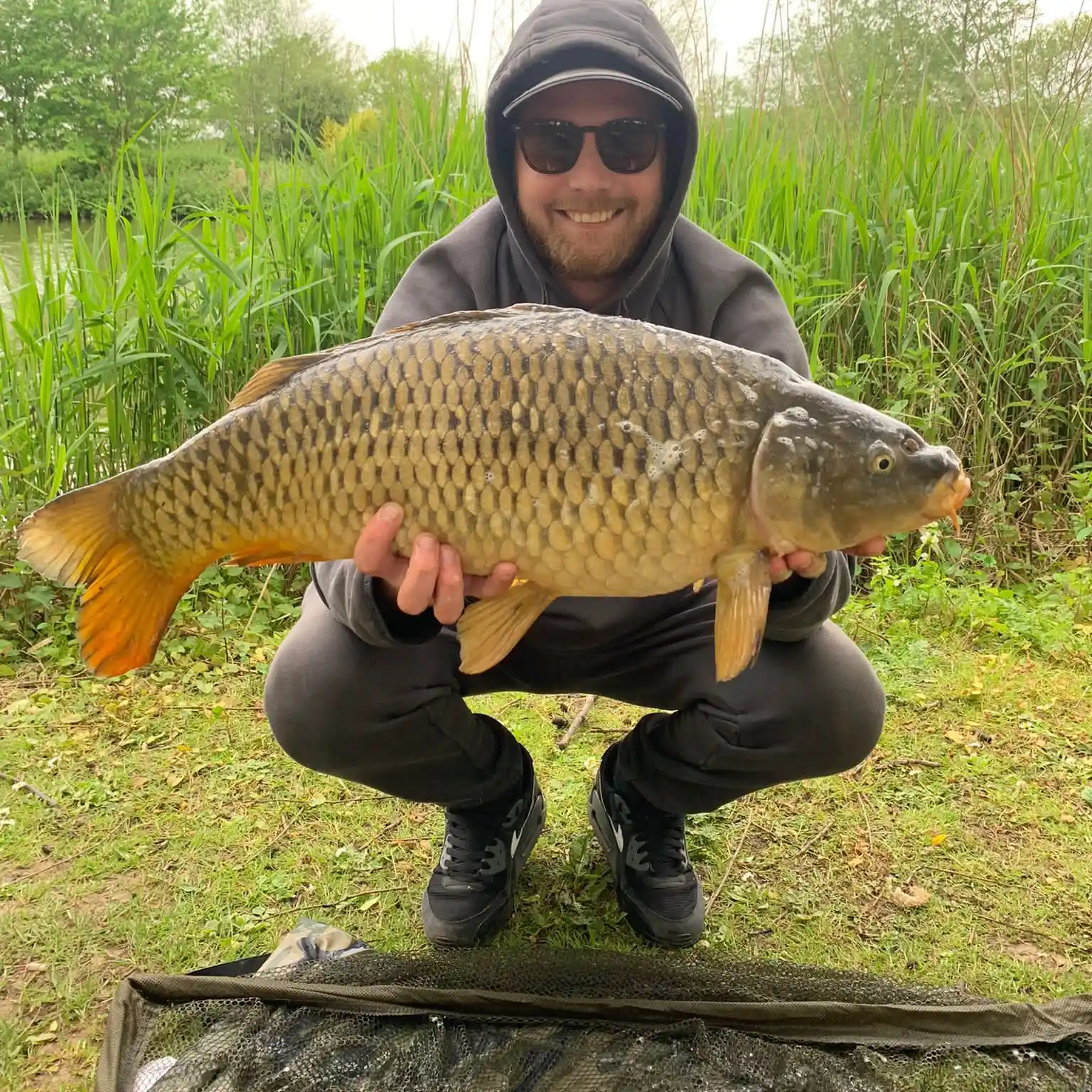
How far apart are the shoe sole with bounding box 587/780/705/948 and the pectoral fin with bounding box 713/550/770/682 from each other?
560 mm

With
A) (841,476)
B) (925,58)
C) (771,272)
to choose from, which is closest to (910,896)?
(841,476)

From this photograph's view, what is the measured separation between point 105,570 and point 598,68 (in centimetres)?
105

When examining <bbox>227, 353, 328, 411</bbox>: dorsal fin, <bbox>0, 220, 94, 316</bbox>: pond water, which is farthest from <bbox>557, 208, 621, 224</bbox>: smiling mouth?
<bbox>0, 220, 94, 316</bbox>: pond water

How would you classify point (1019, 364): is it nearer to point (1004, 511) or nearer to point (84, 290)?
point (1004, 511)

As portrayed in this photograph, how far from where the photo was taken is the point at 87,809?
1.80m

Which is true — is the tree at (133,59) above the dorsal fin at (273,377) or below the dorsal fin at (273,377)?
above

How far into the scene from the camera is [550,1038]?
3.72ft

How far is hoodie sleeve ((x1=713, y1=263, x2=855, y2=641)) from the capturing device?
4.14ft

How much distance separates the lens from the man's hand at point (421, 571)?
1.11 meters

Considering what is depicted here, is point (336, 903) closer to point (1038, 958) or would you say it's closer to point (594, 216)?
point (1038, 958)

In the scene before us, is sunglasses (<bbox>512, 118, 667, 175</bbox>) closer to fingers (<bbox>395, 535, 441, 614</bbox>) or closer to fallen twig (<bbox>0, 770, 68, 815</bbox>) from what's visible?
fingers (<bbox>395, 535, 441, 614</bbox>)

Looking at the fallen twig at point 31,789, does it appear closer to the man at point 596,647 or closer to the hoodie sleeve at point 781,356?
the man at point 596,647

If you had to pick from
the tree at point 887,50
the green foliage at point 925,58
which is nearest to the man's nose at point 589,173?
the green foliage at point 925,58

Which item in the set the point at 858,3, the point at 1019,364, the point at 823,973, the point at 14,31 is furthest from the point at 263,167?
the point at 14,31
